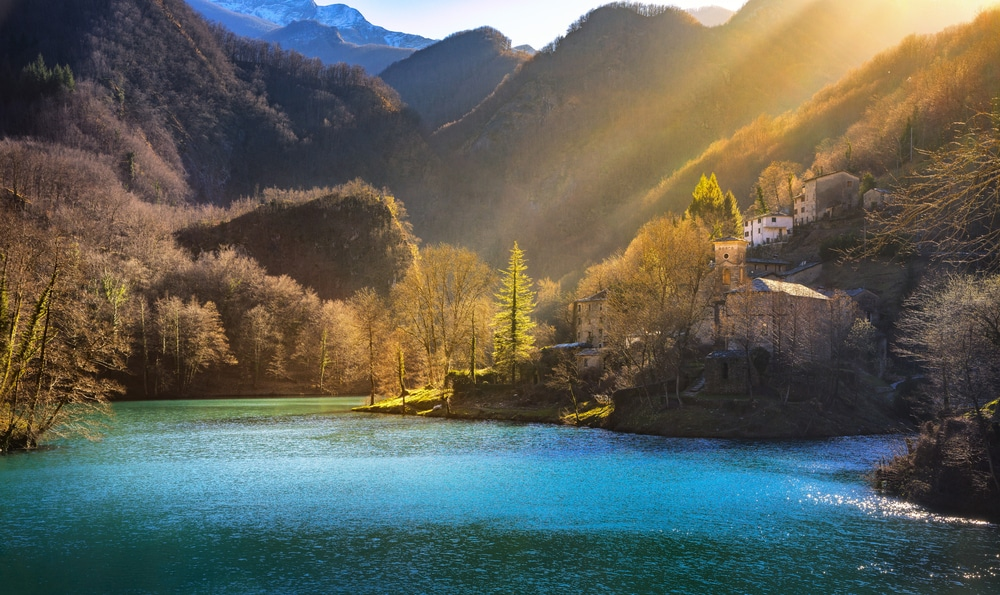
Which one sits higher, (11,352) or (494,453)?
(11,352)

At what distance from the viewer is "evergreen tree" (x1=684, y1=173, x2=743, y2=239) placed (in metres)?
95.2

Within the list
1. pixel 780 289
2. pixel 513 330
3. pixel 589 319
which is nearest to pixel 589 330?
pixel 589 319

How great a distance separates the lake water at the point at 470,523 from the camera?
756 inches

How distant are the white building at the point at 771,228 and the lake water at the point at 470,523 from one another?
187ft

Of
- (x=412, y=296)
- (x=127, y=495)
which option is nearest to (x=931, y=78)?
(x=412, y=296)

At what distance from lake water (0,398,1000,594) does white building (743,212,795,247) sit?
5708 cm

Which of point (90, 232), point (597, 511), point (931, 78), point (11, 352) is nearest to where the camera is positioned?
Result: point (597, 511)

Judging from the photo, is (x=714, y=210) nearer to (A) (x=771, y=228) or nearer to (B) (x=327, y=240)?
(A) (x=771, y=228)

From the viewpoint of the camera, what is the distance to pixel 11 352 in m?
34.1

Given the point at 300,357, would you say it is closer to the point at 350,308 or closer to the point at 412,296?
the point at 350,308

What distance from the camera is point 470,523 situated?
992 inches

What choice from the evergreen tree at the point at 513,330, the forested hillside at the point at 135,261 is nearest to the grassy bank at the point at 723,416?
the evergreen tree at the point at 513,330

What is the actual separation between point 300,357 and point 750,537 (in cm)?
8368

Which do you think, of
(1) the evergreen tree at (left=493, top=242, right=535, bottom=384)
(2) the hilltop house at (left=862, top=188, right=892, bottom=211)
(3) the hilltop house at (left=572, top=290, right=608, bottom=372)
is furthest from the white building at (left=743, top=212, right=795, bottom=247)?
(1) the evergreen tree at (left=493, top=242, right=535, bottom=384)
